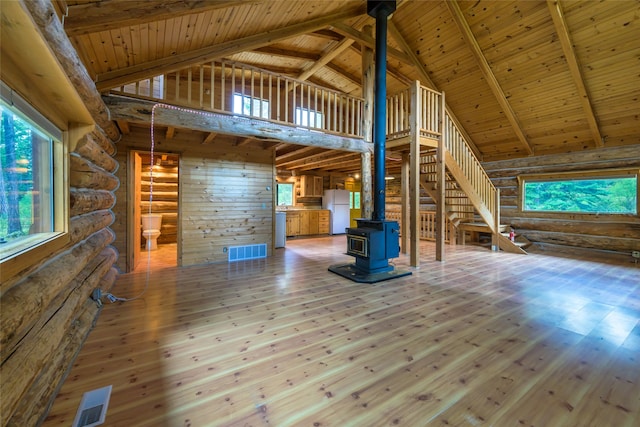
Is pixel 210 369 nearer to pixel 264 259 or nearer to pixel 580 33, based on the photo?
pixel 264 259

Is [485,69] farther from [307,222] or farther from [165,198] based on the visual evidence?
[165,198]

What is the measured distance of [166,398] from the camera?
1623 mm

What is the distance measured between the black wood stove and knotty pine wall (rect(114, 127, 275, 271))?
7.26 ft

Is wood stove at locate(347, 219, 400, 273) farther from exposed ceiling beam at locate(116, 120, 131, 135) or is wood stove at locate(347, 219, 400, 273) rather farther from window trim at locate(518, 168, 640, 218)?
window trim at locate(518, 168, 640, 218)

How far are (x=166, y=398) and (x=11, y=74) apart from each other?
6.19 feet

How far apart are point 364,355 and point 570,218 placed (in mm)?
7337

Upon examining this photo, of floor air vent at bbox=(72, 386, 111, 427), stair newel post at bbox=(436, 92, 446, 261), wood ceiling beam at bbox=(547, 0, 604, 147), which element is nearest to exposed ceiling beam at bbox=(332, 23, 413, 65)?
stair newel post at bbox=(436, 92, 446, 261)

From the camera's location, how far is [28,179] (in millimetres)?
1605

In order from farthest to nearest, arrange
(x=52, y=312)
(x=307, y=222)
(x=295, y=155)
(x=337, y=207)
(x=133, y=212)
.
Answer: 1. (x=337, y=207)
2. (x=307, y=222)
3. (x=295, y=155)
4. (x=133, y=212)
5. (x=52, y=312)

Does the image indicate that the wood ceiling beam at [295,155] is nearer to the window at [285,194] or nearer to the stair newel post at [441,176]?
the window at [285,194]

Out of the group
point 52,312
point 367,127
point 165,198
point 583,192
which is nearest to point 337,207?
point 367,127

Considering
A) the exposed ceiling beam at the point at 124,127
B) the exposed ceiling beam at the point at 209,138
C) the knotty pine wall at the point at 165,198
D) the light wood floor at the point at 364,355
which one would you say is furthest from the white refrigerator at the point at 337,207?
the exposed ceiling beam at the point at 124,127

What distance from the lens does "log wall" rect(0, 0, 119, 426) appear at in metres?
1.15

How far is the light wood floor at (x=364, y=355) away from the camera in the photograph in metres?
1.54
